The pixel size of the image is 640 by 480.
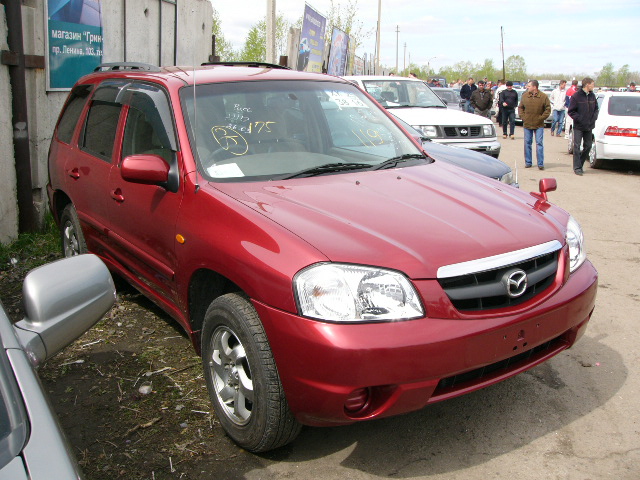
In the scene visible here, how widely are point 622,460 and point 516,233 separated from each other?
3.89 feet

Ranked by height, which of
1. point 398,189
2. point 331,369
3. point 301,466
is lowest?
point 301,466

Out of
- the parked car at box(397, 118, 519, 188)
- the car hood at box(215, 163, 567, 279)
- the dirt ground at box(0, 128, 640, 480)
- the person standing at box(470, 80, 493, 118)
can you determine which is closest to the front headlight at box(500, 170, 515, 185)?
the parked car at box(397, 118, 519, 188)

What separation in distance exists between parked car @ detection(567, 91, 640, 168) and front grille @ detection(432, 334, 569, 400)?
11.2m

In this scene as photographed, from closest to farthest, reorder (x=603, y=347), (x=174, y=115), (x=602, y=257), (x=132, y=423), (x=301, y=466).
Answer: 1. (x=301, y=466)
2. (x=132, y=423)
3. (x=174, y=115)
4. (x=603, y=347)
5. (x=602, y=257)

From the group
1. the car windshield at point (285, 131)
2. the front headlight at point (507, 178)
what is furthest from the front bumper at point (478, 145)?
the car windshield at point (285, 131)

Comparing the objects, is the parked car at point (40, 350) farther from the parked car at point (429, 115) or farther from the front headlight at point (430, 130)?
the front headlight at point (430, 130)

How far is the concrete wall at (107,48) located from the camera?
6.49 meters

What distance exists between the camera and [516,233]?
10.4 ft

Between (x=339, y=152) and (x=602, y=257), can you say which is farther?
(x=602, y=257)

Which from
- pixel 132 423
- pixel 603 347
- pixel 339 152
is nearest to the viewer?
pixel 132 423

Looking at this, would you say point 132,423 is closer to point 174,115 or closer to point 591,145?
point 174,115

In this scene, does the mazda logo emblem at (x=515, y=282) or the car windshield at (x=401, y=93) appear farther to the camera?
the car windshield at (x=401, y=93)

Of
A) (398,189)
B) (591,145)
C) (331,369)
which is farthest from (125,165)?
(591,145)

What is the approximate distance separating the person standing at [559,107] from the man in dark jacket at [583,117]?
7.41 metres
